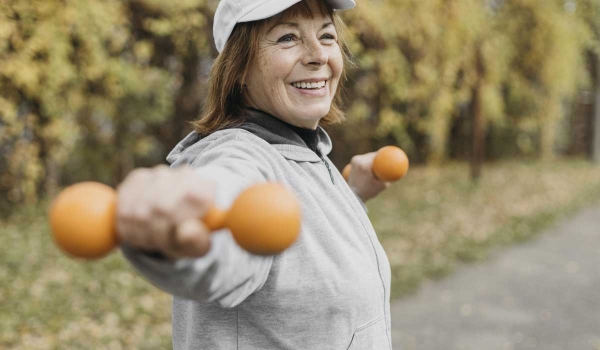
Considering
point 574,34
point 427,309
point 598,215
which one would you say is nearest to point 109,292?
point 427,309

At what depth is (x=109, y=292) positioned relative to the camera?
4762 mm

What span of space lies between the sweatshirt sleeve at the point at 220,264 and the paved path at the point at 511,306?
10.6ft

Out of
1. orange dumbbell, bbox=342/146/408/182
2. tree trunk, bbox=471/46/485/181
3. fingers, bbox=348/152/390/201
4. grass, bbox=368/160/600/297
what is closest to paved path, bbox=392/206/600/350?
grass, bbox=368/160/600/297

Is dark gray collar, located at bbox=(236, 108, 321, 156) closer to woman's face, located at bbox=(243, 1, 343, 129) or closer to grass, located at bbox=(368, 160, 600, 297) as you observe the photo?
woman's face, located at bbox=(243, 1, 343, 129)

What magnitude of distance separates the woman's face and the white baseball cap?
0.07m

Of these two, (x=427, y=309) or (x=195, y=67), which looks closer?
(x=427, y=309)

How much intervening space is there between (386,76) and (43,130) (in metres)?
4.26

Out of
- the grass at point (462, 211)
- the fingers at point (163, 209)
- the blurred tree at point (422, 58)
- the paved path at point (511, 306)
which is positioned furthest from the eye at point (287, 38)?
the blurred tree at point (422, 58)

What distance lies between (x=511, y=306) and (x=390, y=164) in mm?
3371

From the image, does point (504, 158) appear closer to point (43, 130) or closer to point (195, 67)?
point (195, 67)

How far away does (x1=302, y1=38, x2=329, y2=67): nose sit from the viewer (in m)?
1.45

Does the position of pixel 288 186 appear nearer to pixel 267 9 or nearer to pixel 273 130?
pixel 273 130

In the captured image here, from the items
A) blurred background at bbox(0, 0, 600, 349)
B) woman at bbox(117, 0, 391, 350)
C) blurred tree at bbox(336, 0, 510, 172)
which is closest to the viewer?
woman at bbox(117, 0, 391, 350)

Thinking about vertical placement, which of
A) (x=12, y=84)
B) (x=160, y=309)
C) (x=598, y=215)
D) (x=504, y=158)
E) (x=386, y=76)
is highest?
(x=12, y=84)
